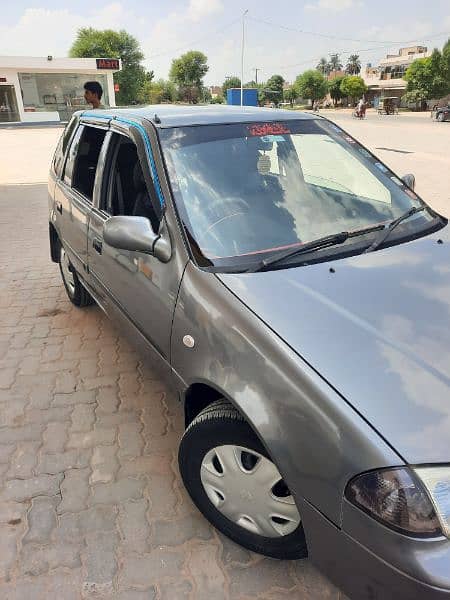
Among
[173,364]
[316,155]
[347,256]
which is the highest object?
[316,155]

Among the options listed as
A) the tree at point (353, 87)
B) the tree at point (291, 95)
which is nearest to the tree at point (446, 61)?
the tree at point (353, 87)

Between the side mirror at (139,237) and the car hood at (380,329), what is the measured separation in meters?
0.36

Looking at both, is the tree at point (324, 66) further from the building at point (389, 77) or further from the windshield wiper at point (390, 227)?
the windshield wiper at point (390, 227)

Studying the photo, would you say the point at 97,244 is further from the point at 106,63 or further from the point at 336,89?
the point at 336,89

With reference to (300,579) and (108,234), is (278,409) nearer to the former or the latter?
(300,579)

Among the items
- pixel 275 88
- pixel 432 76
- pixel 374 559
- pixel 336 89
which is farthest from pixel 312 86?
pixel 374 559

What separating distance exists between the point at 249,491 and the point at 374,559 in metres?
0.58

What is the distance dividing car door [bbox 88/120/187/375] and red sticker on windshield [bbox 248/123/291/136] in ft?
2.04

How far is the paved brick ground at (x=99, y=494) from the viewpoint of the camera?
194 centimetres

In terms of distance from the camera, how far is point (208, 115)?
269 centimetres

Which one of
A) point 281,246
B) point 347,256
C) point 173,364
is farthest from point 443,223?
point 173,364

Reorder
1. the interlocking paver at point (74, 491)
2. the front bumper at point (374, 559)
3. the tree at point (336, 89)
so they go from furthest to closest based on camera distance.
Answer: the tree at point (336, 89) < the interlocking paver at point (74, 491) < the front bumper at point (374, 559)

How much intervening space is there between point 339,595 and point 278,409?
0.93 metres

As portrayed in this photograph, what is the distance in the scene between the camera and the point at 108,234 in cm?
224
